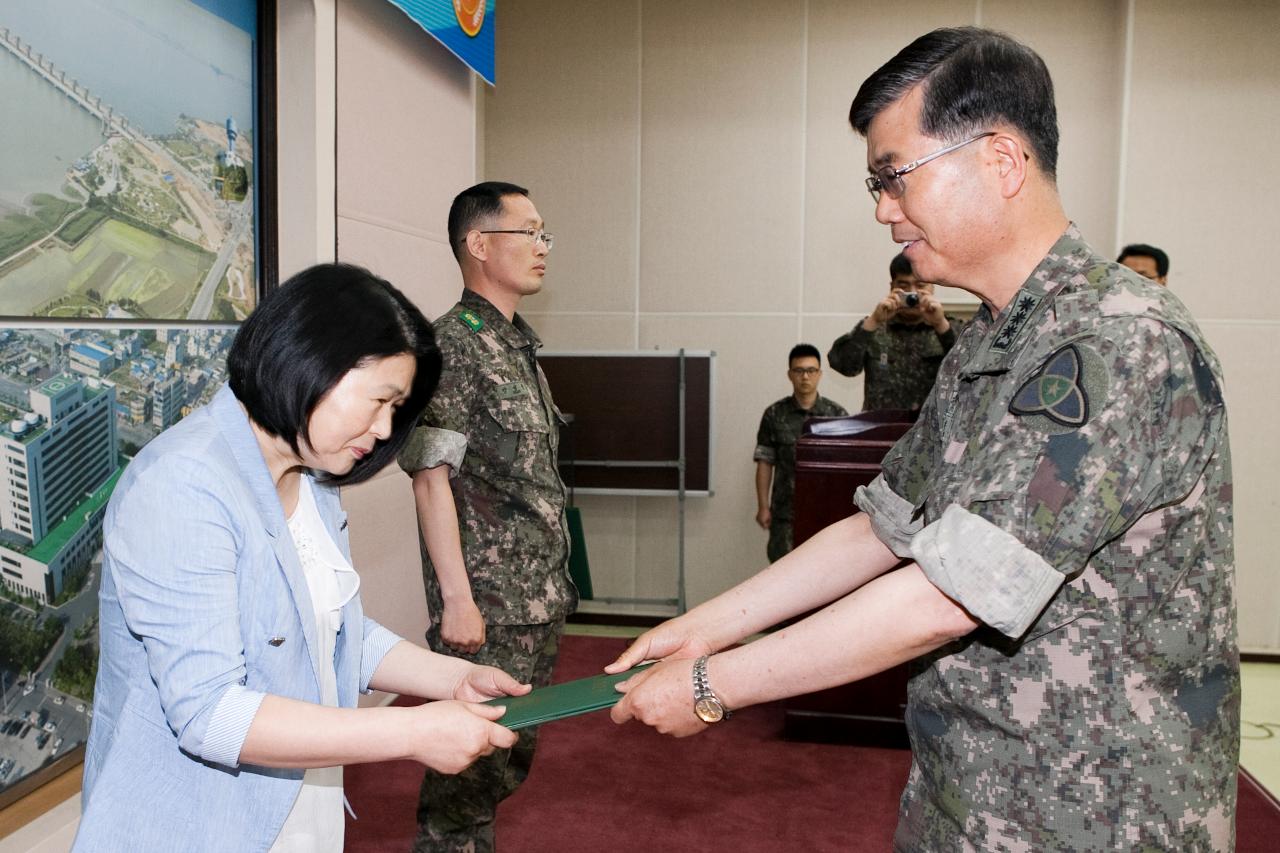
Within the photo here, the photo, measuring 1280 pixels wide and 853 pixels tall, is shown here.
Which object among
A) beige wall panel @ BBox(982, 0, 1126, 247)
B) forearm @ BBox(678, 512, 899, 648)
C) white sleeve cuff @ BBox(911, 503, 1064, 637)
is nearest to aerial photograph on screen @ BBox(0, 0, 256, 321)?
forearm @ BBox(678, 512, 899, 648)

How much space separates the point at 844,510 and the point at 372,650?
7.65ft

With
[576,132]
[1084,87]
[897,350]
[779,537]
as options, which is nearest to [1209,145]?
[1084,87]

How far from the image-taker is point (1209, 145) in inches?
195

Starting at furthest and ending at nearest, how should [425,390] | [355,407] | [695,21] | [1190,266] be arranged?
[695,21] < [1190,266] < [425,390] < [355,407]

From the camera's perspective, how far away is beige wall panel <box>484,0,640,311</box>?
5484 mm

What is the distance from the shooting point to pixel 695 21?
538cm

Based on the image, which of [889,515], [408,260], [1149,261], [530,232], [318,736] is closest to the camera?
[318,736]

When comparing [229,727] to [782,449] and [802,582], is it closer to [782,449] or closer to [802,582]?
[802,582]

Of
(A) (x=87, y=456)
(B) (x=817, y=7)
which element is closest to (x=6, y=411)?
(A) (x=87, y=456)

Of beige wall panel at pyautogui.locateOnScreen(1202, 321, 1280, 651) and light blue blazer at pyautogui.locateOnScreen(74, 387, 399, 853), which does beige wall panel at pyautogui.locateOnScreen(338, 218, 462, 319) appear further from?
beige wall panel at pyautogui.locateOnScreen(1202, 321, 1280, 651)

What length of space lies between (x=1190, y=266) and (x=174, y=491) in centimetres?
525

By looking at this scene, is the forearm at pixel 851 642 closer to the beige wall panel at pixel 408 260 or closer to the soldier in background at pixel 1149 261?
the beige wall panel at pixel 408 260

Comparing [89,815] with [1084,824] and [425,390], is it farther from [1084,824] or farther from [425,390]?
[1084,824]

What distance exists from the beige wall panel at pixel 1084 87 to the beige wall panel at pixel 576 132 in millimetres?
2040
